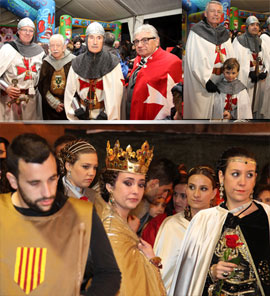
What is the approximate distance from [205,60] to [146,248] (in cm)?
87

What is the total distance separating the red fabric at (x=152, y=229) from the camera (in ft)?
6.02

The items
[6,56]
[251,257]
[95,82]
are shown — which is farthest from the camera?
[6,56]

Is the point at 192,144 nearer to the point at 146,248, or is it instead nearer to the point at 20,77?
the point at 146,248

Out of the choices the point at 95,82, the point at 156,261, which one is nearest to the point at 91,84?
the point at 95,82

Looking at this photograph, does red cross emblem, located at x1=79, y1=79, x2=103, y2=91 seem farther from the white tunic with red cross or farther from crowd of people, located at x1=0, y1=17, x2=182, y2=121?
the white tunic with red cross

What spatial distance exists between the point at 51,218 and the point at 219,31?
110 centimetres

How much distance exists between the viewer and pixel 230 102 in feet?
5.70

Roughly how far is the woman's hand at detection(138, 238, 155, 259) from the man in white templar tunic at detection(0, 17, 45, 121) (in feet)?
2.62

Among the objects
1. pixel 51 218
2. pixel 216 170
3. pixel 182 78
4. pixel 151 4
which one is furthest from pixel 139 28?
pixel 51 218

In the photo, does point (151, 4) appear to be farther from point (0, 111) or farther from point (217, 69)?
point (0, 111)

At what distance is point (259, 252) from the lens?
1.69 meters

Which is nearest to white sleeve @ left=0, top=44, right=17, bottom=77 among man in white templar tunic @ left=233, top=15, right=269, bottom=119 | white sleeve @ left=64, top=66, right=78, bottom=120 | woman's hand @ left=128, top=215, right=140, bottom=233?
white sleeve @ left=64, top=66, right=78, bottom=120

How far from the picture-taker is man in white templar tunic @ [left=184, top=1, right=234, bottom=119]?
173 centimetres

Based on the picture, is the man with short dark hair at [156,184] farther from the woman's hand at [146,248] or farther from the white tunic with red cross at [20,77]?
the white tunic with red cross at [20,77]
